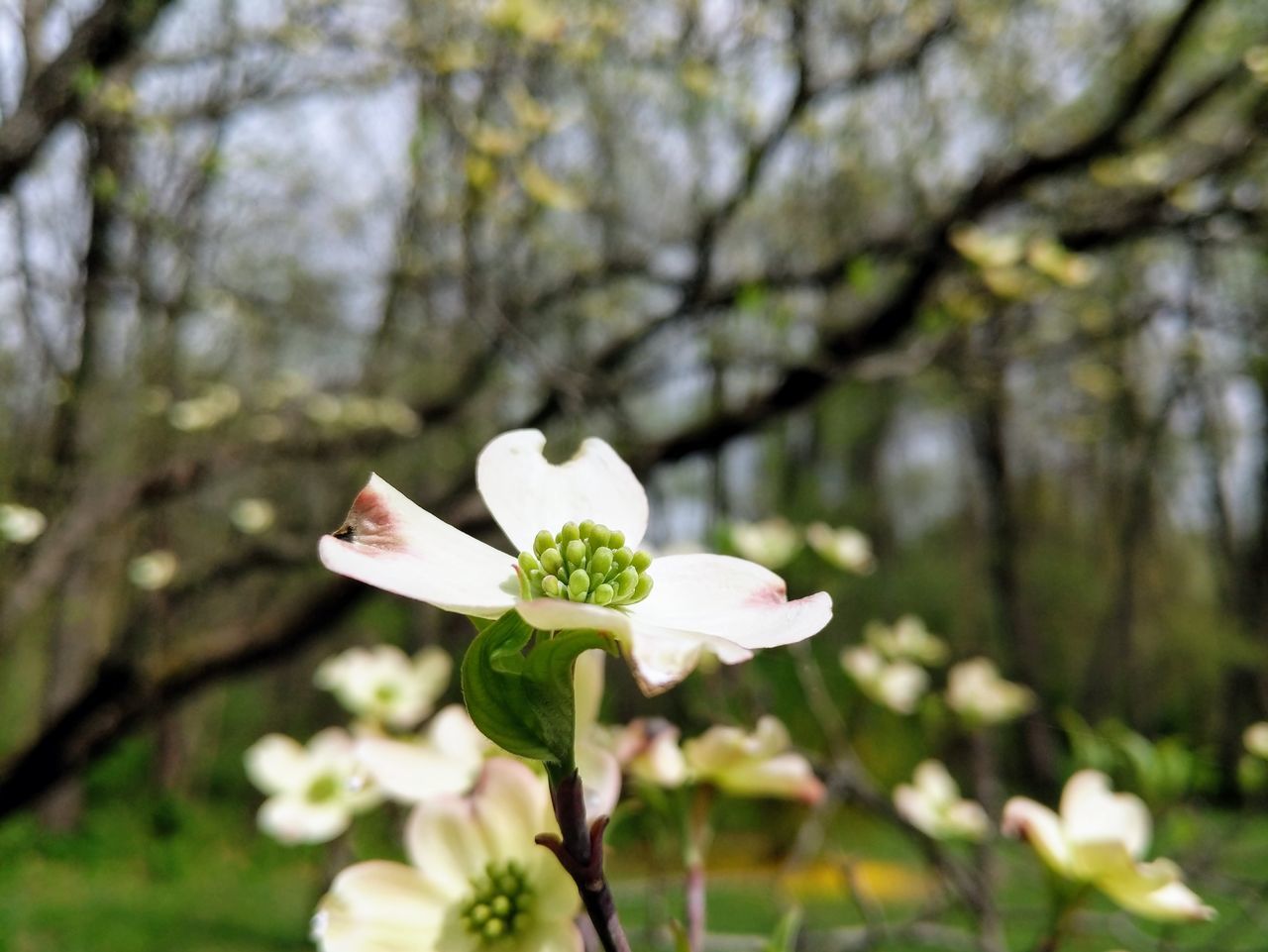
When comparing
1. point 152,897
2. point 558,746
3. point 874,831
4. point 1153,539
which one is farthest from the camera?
point 1153,539

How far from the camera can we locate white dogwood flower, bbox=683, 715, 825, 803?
0.31 metres

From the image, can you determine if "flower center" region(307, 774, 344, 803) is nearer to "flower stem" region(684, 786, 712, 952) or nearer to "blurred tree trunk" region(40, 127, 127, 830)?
"flower stem" region(684, 786, 712, 952)

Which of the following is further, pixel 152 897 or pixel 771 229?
pixel 771 229

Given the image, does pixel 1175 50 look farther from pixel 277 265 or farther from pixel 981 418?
pixel 981 418

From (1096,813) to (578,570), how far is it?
9.5 inches

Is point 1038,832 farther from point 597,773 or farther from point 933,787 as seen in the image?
point 933,787

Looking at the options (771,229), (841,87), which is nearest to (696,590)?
(841,87)

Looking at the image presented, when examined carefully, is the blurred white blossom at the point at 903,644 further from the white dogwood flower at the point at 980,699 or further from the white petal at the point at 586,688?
the white petal at the point at 586,688

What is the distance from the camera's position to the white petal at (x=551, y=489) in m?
0.24

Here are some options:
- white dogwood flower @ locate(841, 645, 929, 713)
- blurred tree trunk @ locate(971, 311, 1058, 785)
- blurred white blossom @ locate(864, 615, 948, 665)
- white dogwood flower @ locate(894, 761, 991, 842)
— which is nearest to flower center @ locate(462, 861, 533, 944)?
white dogwood flower @ locate(894, 761, 991, 842)

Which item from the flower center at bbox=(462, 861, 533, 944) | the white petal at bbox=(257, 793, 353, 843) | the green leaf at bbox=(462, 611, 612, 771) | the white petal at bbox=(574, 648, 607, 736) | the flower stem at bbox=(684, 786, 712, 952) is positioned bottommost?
the white petal at bbox=(257, 793, 353, 843)

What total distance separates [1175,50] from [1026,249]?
1.21 ft

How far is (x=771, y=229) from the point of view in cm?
325

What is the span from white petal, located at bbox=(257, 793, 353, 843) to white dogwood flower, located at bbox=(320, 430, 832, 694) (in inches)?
12.7
